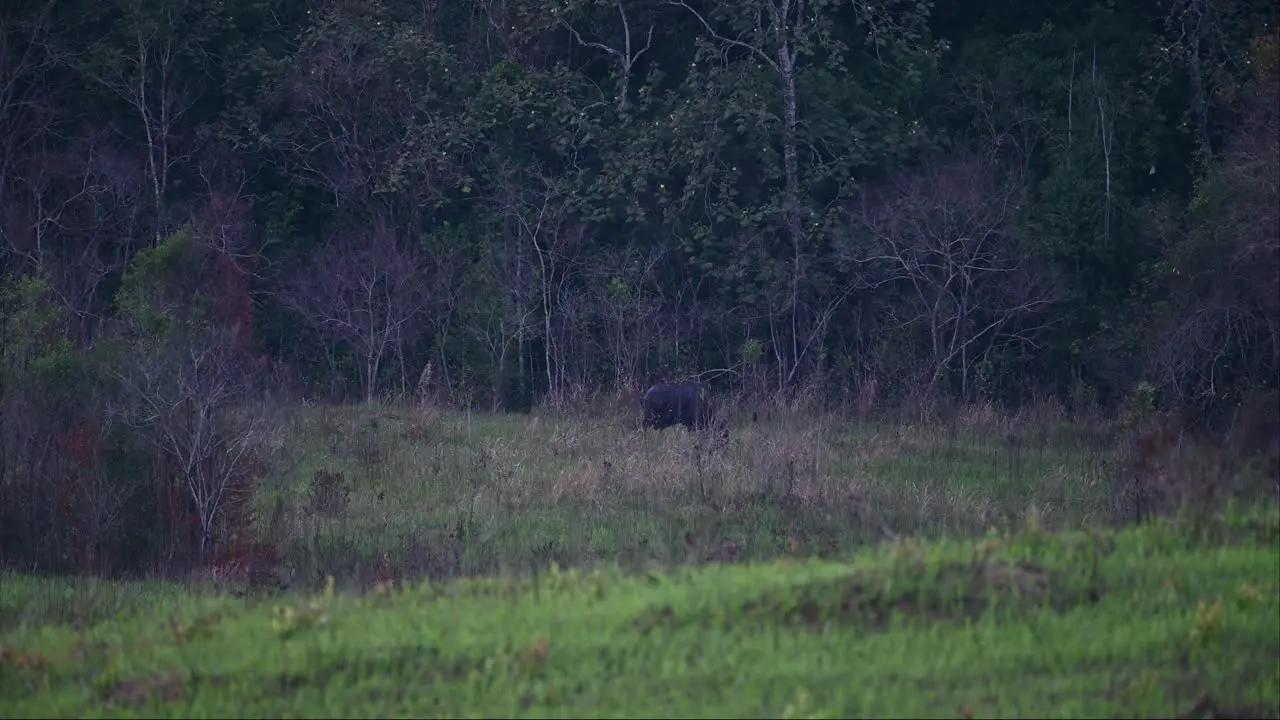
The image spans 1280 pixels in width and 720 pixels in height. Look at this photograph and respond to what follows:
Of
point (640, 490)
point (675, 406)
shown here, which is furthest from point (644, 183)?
point (640, 490)

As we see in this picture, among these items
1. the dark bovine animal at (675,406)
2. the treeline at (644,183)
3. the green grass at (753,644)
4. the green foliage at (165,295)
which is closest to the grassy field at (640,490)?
the dark bovine animal at (675,406)

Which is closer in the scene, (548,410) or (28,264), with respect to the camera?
(548,410)

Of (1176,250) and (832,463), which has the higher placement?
(1176,250)

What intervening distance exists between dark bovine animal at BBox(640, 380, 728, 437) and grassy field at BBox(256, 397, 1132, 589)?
1.75 ft

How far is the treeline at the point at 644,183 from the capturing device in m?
23.9

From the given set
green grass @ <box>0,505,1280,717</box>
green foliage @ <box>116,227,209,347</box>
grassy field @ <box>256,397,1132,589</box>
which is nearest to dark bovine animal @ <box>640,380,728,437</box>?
grassy field @ <box>256,397,1132,589</box>

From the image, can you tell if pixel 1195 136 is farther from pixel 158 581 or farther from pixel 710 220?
pixel 158 581

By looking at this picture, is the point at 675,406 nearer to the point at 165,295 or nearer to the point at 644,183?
the point at 165,295

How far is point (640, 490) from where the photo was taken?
14.3 meters

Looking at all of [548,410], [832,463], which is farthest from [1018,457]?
[548,410]

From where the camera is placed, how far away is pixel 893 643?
6.49m

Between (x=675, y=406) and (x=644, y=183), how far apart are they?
700 centimetres

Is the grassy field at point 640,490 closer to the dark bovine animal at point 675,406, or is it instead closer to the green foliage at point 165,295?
the dark bovine animal at point 675,406

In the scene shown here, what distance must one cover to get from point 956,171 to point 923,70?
274cm
